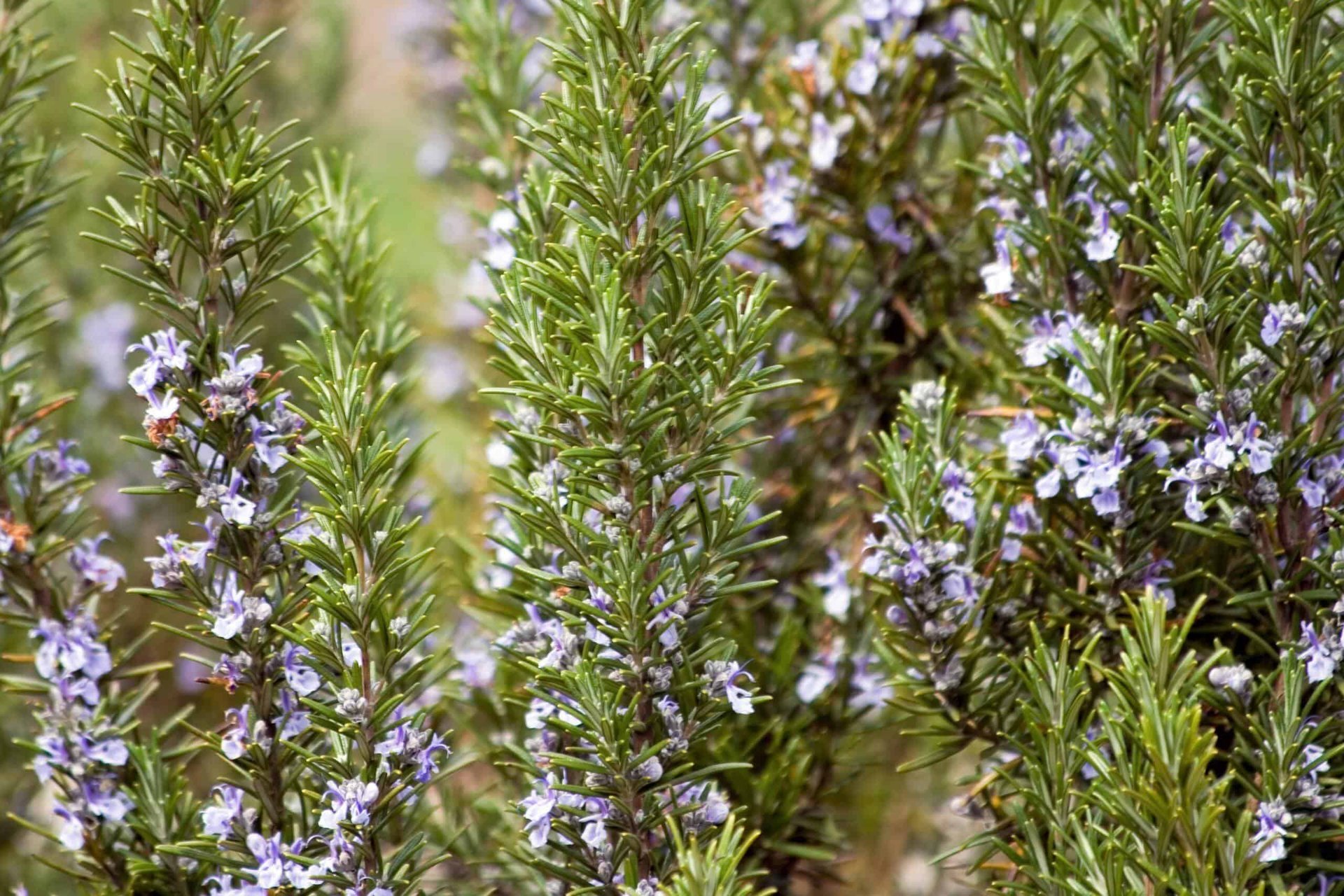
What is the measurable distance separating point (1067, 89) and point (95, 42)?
1701 mm

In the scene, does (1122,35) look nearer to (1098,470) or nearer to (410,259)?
(1098,470)

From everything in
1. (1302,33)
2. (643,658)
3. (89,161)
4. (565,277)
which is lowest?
(643,658)

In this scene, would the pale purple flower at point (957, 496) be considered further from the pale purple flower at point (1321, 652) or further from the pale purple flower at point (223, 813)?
the pale purple flower at point (223, 813)

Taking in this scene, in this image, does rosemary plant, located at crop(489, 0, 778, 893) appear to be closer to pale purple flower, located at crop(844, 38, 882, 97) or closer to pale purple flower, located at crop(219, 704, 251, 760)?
pale purple flower, located at crop(219, 704, 251, 760)

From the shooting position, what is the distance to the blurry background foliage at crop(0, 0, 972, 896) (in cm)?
144

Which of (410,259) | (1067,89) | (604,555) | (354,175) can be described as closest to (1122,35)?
(1067,89)

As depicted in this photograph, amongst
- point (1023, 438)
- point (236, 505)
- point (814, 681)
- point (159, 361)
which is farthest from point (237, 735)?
point (1023, 438)

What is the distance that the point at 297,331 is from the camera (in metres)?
1.83

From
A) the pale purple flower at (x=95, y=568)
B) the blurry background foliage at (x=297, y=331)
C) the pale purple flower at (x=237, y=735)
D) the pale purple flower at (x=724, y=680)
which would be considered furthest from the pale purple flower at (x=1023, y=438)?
the pale purple flower at (x=95, y=568)

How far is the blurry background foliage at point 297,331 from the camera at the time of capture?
1.44 m

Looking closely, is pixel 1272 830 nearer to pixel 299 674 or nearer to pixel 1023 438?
pixel 1023 438

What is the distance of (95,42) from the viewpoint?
1.95m

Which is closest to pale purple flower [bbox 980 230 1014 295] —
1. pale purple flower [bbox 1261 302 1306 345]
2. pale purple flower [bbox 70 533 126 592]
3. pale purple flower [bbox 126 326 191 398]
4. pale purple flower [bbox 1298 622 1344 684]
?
pale purple flower [bbox 1261 302 1306 345]

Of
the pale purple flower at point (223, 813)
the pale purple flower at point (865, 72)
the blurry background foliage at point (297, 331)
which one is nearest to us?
the pale purple flower at point (223, 813)
